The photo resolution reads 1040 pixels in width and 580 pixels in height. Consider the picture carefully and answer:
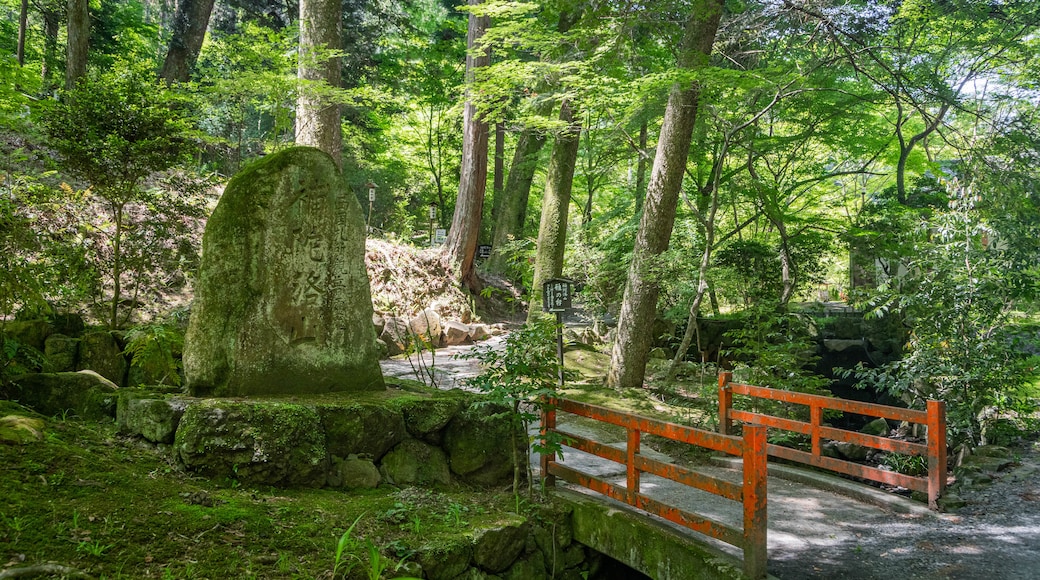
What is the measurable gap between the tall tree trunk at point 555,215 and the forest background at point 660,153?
0.17 ft

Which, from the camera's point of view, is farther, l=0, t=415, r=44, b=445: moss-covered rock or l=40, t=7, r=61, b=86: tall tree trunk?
l=40, t=7, r=61, b=86: tall tree trunk

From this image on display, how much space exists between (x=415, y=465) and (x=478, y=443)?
52 centimetres

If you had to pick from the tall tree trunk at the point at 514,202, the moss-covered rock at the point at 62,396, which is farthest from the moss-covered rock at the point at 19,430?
the tall tree trunk at the point at 514,202

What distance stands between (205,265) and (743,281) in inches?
349

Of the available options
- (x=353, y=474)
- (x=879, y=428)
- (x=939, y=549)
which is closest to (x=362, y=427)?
(x=353, y=474)

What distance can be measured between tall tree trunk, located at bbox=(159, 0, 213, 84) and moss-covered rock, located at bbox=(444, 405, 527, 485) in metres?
14.6

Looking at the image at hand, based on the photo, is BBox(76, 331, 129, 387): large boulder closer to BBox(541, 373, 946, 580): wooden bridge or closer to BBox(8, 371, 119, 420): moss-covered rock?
BBox(8, 371, 119, 420): moss-covered rock

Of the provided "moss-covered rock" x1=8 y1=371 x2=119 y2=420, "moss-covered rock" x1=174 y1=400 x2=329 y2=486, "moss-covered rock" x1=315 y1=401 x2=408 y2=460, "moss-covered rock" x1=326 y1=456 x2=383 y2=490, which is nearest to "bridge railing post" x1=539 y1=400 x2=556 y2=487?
"moss-covered rock" x1=315 y1=401 x2=408 y2=460

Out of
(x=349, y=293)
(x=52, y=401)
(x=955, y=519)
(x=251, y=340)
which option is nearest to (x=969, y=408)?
(x=955, y=519)

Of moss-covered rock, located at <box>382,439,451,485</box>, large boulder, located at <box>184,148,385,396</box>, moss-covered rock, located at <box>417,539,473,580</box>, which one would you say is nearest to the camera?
moss-covered rock, located at <box>417,539,473,580</box>

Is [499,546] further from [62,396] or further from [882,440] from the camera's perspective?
[62,396]

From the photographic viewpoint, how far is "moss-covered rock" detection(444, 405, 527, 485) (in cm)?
483

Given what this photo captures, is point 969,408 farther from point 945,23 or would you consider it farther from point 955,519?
point 945,23

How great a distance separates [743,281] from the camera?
35.5ft
